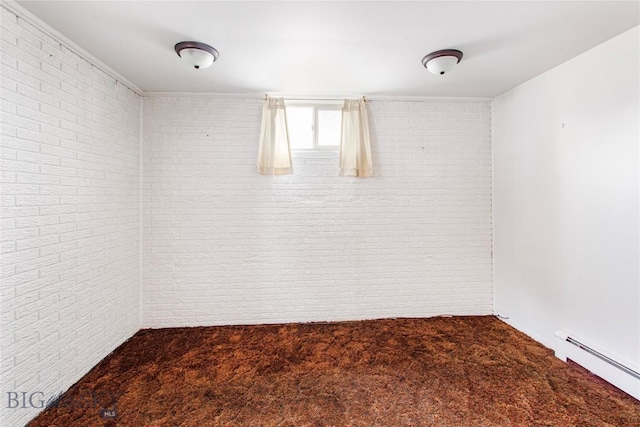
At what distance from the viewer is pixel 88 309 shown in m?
2.06

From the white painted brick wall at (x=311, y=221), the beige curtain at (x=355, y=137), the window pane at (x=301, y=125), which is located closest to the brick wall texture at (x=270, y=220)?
the white painted brick wall at (x=311, y=221)

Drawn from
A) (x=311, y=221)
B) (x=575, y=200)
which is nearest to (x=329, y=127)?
(x=311, y=221)

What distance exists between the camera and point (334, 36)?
1.80 m

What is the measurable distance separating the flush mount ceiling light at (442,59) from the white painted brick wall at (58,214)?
2573 millimetres

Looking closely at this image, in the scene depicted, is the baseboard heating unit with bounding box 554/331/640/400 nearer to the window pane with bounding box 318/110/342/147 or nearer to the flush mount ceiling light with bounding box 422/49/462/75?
the flush mount ceiling light with bounding box 422/49/462/75

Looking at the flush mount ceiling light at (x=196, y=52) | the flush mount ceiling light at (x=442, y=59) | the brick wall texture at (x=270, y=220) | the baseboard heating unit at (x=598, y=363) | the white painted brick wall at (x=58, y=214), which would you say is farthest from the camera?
the brick wall texture at (x=270, y=220)

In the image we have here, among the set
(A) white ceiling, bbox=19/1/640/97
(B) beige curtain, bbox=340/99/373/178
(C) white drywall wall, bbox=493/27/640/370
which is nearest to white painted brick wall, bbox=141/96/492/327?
(B) beige curtain, bbox=340/99/373/178

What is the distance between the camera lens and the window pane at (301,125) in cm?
291

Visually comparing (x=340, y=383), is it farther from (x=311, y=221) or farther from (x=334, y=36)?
(x=334, y=36)

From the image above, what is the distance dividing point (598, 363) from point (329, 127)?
9.58 feet

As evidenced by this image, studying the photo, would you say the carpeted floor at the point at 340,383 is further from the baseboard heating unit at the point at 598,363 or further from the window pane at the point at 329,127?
the window pane at the point at 329,127

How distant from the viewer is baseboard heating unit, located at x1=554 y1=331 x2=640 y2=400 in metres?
1.73

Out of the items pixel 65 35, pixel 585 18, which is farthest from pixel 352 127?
pixel 65 35

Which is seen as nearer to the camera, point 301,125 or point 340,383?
point 340,383
